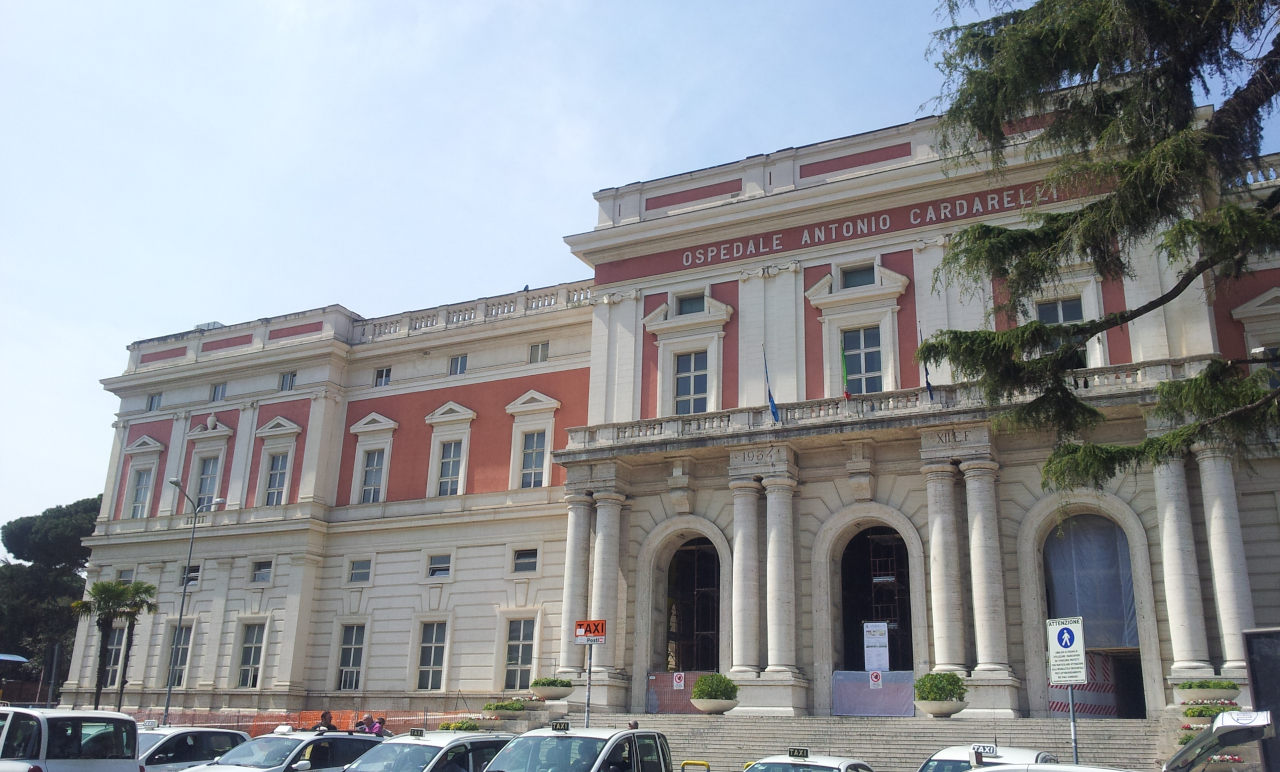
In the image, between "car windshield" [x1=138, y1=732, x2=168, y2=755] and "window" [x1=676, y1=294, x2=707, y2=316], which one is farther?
"window" [x1=676, y1=294, x2=707, y2=316]

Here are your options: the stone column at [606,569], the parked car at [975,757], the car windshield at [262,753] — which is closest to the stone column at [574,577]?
the stone column at [606,569]

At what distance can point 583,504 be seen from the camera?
2981 cm

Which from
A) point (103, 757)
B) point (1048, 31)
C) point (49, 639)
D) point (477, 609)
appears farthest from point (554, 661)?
point (49, 639)

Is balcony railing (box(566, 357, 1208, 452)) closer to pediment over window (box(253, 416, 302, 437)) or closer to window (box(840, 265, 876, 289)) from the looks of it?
window (box(840, 265, 876, 289))

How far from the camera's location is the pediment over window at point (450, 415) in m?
35.7

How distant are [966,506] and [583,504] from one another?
10.3 meters

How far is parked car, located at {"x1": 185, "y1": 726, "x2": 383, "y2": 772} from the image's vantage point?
15.1 meters

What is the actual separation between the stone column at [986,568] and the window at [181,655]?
2671 centimetres

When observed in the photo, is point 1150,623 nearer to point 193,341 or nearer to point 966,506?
point 966,506

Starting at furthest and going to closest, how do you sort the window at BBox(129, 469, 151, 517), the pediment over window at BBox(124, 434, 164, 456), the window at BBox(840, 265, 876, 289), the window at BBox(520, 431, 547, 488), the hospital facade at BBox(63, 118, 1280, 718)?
the pediment over window at BBox(124, 434, 164, 456)
the window at BBox(129, 469, 151, 517)
the window at BBox(520, 431, 547, 488)
the window at BBox(840, 265, 876, 289)
the hospital facade at BBox(63, 118, 1280, 718)

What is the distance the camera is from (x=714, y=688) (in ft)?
84.6

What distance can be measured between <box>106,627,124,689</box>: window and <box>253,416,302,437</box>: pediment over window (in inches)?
350

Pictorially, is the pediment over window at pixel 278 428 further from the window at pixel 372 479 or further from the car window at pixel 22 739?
the car window at pixel 22 739

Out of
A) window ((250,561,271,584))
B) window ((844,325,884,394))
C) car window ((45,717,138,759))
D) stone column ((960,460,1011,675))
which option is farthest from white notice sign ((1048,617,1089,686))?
window ((250,561,271,584))
